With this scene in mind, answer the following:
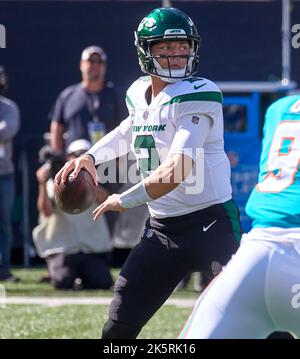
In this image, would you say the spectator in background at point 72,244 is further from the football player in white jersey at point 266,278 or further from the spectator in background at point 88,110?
the football player in white jersey at point 266,278

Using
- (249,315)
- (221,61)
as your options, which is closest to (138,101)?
(249,315)

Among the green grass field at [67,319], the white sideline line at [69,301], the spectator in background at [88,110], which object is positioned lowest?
the white sideline line at [69,301]

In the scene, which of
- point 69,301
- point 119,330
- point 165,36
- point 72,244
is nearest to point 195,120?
point 165,36

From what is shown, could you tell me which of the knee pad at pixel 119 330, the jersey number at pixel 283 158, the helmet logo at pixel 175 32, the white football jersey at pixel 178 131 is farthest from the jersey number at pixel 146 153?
the jersey number at pixel 283 158

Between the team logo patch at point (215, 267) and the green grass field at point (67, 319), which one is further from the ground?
the team logo patch at point (215, 267)

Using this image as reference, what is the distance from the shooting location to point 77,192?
463 cm

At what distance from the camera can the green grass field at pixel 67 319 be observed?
6227 mm

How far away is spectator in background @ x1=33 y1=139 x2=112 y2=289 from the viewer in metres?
8.30

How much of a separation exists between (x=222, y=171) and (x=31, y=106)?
5388 mm

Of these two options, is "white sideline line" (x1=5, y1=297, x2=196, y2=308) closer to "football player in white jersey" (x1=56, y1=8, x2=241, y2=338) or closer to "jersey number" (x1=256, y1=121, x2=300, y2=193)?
"football player in white jersey" (x1=56, y1=8, x2=241, y2=338)

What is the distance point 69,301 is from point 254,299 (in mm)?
4378

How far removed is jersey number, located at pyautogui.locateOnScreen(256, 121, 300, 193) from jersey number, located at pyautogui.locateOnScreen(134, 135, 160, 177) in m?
1.02

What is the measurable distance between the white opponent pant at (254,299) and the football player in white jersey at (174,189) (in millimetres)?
1056
